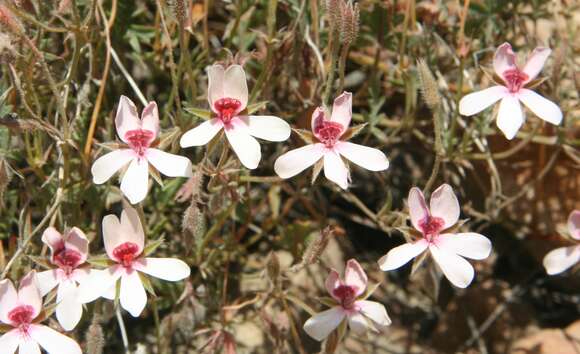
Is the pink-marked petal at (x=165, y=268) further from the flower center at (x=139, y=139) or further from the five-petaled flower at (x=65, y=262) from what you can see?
the flower center at (x=139, y=139)

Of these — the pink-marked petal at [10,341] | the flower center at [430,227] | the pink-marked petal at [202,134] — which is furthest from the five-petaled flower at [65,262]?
the flower center at [430,227]

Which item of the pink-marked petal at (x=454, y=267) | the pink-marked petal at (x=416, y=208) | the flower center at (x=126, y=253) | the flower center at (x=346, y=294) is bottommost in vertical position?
the flower center at (x=346, y=294)

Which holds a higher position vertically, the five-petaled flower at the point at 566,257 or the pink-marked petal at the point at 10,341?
the five-petaled flower at the point at 566,257

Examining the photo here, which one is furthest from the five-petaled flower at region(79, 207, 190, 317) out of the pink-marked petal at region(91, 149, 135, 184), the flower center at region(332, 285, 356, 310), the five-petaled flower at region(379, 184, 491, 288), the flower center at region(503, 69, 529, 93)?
the flower center at region(503, 69, 529, 93)

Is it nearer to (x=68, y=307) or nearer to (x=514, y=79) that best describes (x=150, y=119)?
(x=68, y=307)

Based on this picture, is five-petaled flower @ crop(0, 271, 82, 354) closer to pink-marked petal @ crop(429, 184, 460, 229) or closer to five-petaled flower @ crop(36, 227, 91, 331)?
five-petaled flower @ crop(36, 227, 91, 331)

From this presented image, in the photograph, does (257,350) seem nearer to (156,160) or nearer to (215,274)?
(215,274)

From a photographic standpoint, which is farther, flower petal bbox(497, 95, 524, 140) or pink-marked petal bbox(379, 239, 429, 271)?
flower petal bbox(497, 95, 524, 140)

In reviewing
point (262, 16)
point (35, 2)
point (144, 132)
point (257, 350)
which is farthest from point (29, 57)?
point (257, 350)
